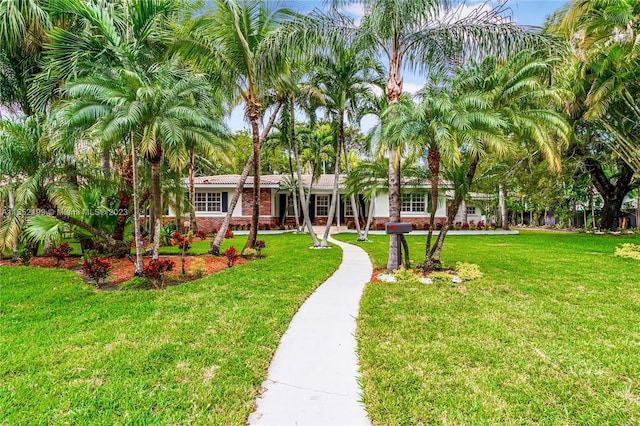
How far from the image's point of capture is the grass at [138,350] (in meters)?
2.66

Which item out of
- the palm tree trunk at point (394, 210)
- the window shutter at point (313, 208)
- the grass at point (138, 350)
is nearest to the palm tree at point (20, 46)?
the grass at point (138, 350)

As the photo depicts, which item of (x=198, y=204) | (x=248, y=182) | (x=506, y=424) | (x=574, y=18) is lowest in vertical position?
(x=506, y=424)

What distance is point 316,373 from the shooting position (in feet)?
10.7

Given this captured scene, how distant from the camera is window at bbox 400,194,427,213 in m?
22.4

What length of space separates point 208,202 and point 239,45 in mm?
14380

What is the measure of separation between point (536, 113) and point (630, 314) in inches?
174

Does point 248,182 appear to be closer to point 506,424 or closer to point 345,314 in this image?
point 345,314

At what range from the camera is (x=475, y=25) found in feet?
25.7

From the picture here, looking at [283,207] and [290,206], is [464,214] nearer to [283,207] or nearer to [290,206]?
[290,206]


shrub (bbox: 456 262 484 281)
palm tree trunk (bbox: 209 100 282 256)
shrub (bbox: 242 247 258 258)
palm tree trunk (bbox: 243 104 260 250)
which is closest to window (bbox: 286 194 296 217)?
palm tree trunk (bbox: 209 100 282 256)

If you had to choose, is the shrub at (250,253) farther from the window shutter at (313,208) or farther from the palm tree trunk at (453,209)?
the window shutter at (313,208)

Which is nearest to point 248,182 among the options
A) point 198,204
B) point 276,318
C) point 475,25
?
point 198,204

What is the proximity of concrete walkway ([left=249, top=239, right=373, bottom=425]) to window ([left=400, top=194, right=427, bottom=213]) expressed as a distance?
1773cm

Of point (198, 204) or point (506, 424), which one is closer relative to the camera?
point (506, 424)
